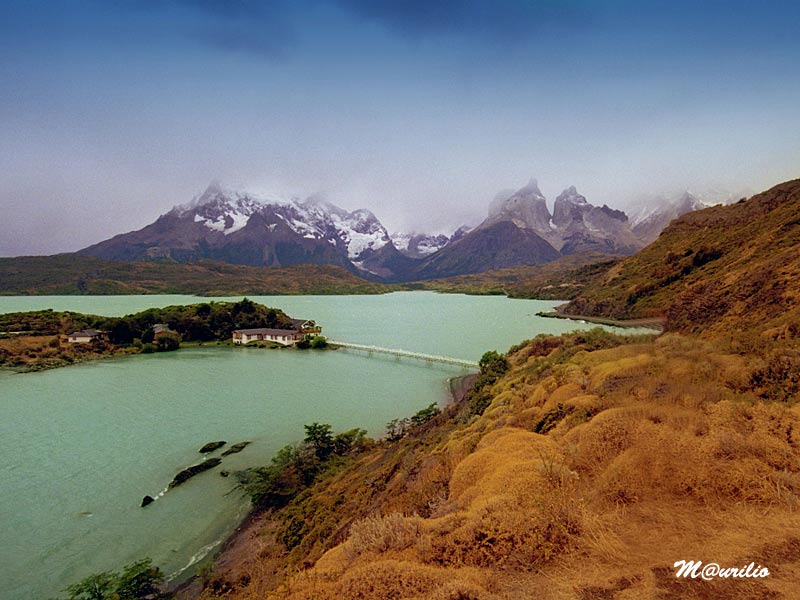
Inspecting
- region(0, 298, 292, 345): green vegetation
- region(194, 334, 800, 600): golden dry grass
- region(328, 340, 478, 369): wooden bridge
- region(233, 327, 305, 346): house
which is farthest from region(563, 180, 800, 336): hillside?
region(0, 298, 292, 345): green vegetation

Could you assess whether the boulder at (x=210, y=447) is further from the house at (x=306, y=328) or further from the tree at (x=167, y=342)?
the tree at (x=167, y=342)

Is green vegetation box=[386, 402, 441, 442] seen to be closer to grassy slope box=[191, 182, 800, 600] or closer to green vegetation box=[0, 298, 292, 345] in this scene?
grassy slope box=[191, 182, 800, 600]

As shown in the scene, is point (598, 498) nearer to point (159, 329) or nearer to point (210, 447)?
point (210, 447)

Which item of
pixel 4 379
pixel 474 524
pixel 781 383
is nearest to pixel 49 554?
pixel 474 524

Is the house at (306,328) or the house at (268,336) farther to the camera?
the house at (306,328)

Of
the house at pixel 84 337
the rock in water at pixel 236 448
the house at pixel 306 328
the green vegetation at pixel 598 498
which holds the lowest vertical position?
the rock in water at pixel 236 448

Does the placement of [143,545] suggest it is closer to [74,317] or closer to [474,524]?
[474,524]

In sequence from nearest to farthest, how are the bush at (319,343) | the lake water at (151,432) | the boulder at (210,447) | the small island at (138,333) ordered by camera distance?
the lake water at (151,432) < the boulder at (210,447) < the small island at (138,333) < the bush at (319,343)

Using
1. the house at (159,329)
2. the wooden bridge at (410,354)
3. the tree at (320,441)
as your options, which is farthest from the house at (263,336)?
the tree at (320,441)
